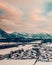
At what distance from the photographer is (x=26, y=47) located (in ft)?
10.5

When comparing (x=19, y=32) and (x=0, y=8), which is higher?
→ (x=0, y=8)

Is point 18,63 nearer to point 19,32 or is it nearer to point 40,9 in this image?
point 19,32

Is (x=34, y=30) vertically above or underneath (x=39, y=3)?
underneath

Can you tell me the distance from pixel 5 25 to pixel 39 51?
627 millimetres

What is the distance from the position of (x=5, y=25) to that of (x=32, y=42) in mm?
467

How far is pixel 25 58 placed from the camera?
314 cm

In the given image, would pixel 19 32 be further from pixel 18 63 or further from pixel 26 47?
pixel 18 63

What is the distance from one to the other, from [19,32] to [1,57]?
44 cm

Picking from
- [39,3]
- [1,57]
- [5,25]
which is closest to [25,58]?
[1,57]

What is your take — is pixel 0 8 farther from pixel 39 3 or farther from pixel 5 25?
pixel 39 3

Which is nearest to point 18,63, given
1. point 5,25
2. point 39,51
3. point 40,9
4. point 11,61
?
point 11,61

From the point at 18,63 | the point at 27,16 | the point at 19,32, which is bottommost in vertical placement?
the point at 18,63

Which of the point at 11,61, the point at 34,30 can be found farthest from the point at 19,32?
the point at 11,61

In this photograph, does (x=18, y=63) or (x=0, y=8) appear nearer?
(x=18, y=63)
